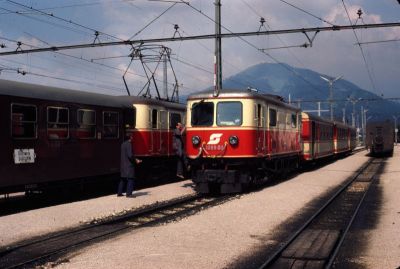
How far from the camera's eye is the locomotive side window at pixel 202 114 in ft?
50.8

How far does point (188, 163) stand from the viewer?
15695 mm

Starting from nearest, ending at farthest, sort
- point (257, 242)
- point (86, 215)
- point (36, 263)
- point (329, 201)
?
point (36, 263) → point (257, 242) → point (86, 215) → point (329, 201)

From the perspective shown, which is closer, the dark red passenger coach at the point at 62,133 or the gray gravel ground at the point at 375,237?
the gray gravel ground at the point at 375,237

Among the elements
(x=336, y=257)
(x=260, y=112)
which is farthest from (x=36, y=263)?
(x=260, y=112)

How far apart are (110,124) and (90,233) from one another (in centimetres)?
687

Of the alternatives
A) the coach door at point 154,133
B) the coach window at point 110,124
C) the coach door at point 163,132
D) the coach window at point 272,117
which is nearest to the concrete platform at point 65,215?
the coach window at point 110,124

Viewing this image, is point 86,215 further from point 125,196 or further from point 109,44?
point 109,44

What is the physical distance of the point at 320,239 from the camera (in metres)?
8.95

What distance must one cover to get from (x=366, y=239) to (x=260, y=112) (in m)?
7.39

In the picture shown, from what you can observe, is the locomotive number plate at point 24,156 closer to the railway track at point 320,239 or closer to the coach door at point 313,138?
the railway track at point 320,239

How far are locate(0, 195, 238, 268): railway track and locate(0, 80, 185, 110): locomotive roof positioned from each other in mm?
3712

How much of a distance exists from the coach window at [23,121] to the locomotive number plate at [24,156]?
1.08 feet

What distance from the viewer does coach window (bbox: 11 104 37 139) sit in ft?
38.7

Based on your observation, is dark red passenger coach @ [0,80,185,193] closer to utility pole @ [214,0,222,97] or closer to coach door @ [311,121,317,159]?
utility pole @ [214,0,222,97]
